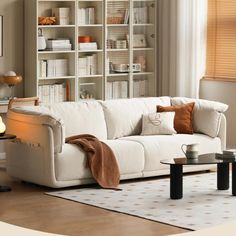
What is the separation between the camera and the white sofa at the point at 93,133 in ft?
18.7

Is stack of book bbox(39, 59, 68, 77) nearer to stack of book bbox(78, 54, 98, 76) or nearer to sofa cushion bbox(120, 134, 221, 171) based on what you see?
A: stack of book bbox(78, 54, 98, 76)

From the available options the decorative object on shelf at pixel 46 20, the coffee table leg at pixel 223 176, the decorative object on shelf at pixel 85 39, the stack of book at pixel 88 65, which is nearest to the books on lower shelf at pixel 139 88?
the stack of book at pixel 88 65

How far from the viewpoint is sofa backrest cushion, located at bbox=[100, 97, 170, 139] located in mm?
6566

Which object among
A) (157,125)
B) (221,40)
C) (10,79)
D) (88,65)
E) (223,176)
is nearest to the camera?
(223,176)

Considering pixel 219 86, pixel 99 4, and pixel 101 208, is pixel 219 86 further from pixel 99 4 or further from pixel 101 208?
pixel 101 208

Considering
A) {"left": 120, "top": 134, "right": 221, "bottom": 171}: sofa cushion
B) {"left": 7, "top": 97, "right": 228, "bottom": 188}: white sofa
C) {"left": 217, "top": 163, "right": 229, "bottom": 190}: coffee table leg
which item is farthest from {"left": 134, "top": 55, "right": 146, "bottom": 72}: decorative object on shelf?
{"left": 217, "top": 163, "right": 229, "bottom": 190}: coffee table leg

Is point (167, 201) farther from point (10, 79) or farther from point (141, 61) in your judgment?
point (141, 61)

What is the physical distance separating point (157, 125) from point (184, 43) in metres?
2.14

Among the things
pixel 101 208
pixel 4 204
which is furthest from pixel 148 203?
pixel 4 204

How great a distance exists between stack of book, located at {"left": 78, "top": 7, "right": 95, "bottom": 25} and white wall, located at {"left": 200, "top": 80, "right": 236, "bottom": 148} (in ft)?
5.84

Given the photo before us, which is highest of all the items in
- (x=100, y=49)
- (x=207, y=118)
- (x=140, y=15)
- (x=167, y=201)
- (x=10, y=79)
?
(x=140, y=15)

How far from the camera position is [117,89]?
8.53 meters

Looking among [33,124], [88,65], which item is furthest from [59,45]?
[33,124]

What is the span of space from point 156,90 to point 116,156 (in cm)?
302
